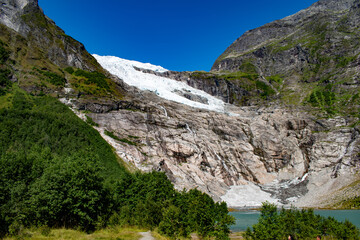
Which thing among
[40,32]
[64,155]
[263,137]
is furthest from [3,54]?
[263,137]

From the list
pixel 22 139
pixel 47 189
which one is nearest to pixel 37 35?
pixel 22 139

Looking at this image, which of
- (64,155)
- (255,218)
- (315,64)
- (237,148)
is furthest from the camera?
(315,64)

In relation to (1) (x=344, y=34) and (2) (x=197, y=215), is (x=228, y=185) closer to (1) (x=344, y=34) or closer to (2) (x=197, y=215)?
(2) (x=197, y=215)

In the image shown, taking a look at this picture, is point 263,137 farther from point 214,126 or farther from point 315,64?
point 315,64

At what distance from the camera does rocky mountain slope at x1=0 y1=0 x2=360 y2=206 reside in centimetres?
6819

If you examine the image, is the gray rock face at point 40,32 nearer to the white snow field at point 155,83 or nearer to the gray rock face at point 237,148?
the gray rock face at point 237,148

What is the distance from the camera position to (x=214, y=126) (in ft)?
299

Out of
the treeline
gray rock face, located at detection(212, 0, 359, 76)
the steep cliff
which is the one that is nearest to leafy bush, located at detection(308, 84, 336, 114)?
the steep cliff

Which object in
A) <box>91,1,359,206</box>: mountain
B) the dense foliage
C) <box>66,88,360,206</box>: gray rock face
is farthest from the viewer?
<box>91,1,359,206</box>: mountain

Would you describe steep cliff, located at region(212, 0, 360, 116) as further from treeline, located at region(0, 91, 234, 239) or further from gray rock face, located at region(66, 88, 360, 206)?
treeline, located at region(0, 91, 234, 239)

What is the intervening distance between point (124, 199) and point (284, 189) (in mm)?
56215

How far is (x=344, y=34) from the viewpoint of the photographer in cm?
13750

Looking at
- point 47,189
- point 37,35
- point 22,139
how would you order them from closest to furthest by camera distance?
point 47,189 → point 22,139 → point 37,35

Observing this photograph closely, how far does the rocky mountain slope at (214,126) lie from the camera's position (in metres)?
→ 68.2
